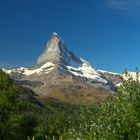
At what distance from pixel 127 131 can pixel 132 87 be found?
18.1 ft

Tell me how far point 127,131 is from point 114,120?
1.98 metres

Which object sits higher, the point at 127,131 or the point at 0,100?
the point at 0,100

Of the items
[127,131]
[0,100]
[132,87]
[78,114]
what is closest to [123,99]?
[132,87]

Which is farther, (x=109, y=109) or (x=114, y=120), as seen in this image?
(x=109, y=109)

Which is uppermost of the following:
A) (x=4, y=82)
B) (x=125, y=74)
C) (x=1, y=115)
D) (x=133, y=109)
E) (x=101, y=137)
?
(x=4, y=82)

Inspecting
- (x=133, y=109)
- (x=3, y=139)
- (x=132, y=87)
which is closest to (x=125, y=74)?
(x=132, y=87)

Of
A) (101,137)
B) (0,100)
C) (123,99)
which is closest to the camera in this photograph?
(101,137)

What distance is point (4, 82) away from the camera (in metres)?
96.2

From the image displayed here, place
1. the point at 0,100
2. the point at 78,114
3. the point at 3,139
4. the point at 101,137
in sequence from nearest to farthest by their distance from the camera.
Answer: the point at 101,137, the point at 78,114, the point at 0,100, the point at 3,139

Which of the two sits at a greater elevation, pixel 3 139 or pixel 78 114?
pixel 3 139

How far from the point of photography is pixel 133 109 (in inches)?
1563

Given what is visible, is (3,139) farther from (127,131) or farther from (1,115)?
(127,131)

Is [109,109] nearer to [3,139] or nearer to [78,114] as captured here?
[78,114]

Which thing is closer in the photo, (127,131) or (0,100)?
(127,131)
